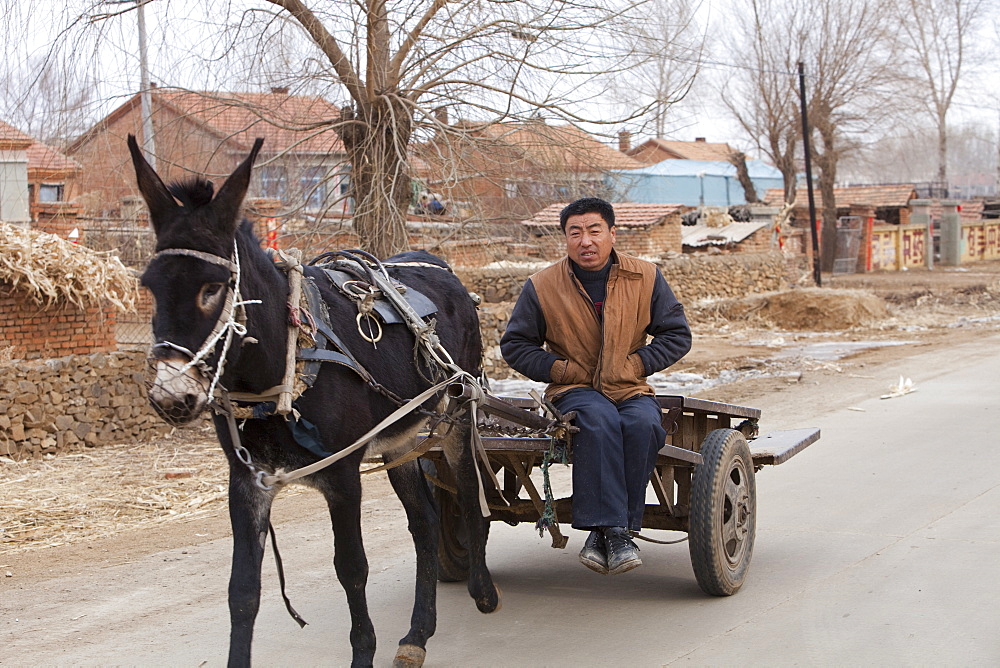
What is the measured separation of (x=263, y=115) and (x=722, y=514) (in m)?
6.91

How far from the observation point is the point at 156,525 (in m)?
7.61

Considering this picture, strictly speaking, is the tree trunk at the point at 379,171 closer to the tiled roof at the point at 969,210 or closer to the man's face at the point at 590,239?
the man's face at the point at 590,239

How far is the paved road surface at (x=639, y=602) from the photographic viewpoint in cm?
473

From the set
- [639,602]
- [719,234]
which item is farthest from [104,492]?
[719,234]

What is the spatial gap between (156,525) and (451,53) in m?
5.64

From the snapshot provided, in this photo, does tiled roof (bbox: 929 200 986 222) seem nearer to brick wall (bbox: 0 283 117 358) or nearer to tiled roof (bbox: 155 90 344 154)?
tiled roof (bbox: 155 90 344 154)

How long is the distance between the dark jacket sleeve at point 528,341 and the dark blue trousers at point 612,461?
0.37 metres

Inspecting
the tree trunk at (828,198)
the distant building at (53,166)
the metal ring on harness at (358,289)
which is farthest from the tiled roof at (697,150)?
the metal ring on harness at (358,289)

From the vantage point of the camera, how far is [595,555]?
4883mm

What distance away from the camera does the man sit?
494cm

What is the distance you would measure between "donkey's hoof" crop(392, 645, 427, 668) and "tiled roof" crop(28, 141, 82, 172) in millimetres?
7297

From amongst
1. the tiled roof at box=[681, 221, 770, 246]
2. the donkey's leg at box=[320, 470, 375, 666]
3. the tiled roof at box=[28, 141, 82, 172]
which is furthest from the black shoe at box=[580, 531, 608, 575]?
the tiled roof at box=[681, 221, 770, 246]

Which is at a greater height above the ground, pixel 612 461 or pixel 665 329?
pixel 665 329

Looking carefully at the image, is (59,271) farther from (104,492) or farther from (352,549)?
(352,549)
